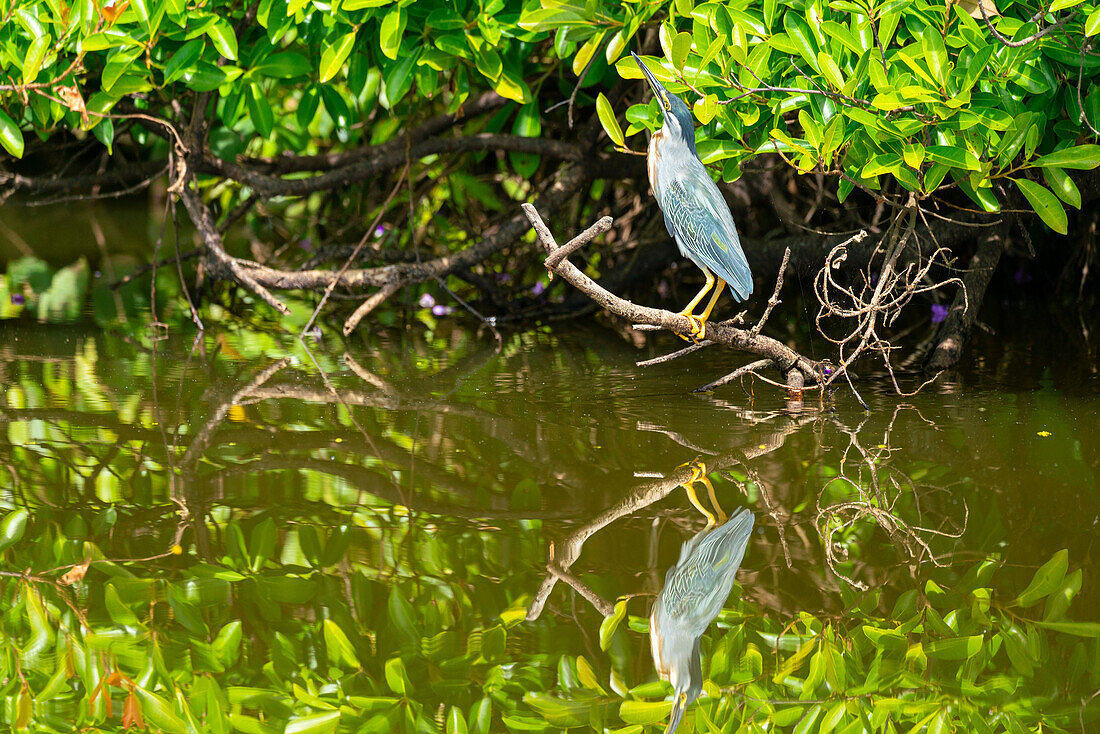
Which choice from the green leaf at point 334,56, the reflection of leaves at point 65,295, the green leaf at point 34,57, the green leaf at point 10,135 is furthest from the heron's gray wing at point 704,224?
the reflection of leaves at point 65,295

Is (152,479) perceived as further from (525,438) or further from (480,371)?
(480,371)

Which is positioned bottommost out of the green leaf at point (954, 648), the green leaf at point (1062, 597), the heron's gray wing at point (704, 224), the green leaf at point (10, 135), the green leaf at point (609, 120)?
the green leaf at point (954, 648)

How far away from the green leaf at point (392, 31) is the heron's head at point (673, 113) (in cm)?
88

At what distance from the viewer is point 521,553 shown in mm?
2105

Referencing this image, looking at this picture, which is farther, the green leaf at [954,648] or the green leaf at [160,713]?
the green leaf at [954,648]

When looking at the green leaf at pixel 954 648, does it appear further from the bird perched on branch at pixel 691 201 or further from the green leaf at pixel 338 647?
the bird perched on branch at pixel 691 201

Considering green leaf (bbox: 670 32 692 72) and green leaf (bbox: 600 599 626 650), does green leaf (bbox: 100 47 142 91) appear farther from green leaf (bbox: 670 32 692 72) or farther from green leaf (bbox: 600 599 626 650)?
green leaf (bbox: 600 599 626 650)

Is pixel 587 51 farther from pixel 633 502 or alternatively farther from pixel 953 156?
pixel 633 502

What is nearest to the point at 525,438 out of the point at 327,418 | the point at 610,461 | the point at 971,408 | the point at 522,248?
the point at 610,461

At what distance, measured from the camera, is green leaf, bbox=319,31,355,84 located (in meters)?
3.33

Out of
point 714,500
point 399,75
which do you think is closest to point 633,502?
point 714,500

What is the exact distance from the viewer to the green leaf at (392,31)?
3.22m

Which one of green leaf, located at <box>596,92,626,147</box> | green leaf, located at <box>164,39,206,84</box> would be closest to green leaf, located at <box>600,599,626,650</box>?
green leaf, located at <box>596,92,626,147</box>

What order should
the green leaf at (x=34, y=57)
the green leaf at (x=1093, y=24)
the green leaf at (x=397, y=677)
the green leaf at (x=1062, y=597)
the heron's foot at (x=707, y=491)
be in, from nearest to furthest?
1. the green leaf at (x=397, y=677)
2. the green leaf at (x=1062, y=597)
3. the heron's foot at (x=707, y=491)
4. the green leaf at (x=1093, y=24)
5. the green leaf at (x=34, y=57)
